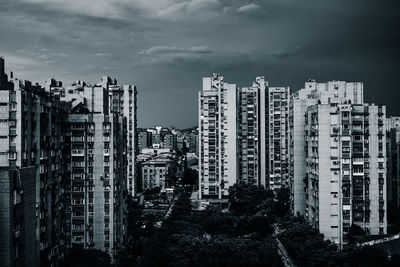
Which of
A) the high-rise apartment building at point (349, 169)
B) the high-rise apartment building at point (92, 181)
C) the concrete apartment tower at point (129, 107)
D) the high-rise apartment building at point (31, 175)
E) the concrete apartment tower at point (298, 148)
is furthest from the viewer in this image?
the concrete apartment tower at point (129, 107)

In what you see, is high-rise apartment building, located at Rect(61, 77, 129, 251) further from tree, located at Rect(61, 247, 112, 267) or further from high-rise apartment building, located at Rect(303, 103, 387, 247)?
high-rise apartment building, located at Rect(303, 103, 387, 247)

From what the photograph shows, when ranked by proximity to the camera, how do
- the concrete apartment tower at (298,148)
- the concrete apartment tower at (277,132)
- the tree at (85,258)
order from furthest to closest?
the concrete apartment tower at (277,132)
the concrete apartment tower at (298,148)
the tree at (85,258)

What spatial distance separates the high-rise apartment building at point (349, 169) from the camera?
899 inches

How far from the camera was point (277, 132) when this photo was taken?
4088 cm

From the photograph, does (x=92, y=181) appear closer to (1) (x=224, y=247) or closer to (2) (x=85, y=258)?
(2) (x=85, y=258)

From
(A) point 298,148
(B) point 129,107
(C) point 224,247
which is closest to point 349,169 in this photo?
(A) point 298,148

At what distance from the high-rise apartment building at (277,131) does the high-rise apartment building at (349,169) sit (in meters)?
17.1

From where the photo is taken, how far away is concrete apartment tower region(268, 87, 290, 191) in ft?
133

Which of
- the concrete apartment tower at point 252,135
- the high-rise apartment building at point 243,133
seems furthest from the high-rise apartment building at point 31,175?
the concrete apartment tower at point 252,135

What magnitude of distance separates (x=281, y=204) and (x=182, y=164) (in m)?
35.5

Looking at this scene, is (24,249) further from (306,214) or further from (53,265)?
(306,214)

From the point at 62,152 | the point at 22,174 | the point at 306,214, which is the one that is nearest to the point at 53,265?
the point at 62,152

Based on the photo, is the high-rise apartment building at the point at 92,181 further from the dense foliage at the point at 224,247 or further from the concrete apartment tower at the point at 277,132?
the concrete apartment tower at the point at 277,132

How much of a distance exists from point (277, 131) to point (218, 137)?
5.15 meters
